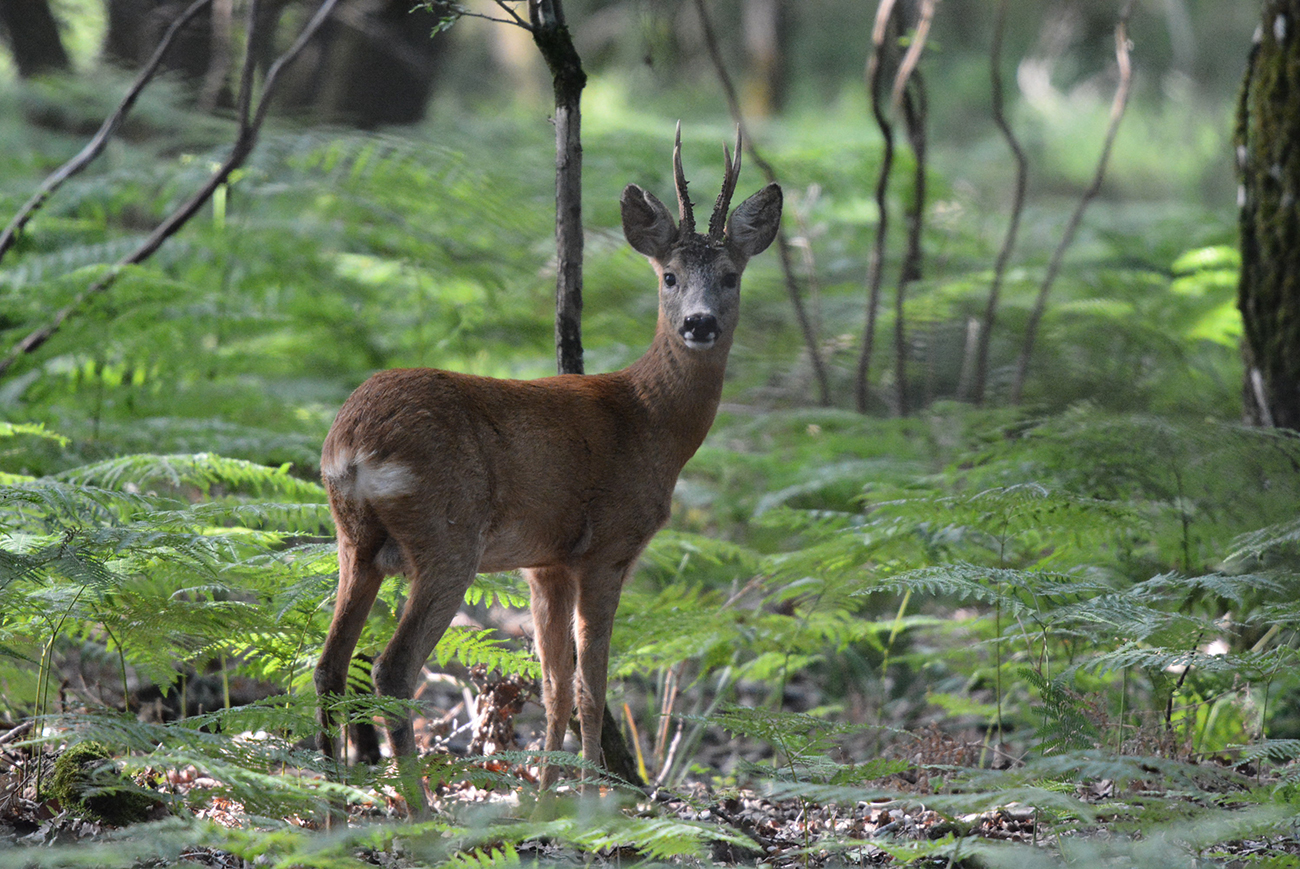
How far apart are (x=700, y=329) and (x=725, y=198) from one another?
1.53ft

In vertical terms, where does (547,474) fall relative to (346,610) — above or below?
above

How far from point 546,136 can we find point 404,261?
109 inches

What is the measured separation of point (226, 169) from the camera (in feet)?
16.5

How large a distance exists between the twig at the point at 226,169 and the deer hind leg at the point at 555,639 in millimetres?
2587

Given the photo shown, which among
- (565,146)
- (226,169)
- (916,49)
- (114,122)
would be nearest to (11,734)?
(565,146)

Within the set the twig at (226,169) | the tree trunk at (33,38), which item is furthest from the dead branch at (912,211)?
the tree trunk at (33,38)

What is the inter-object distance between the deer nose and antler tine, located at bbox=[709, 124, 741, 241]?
32 centimetres

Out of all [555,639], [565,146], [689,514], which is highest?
[565,146]

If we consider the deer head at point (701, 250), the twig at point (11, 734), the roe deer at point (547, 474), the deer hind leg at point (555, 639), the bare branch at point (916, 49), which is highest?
the bare branch at point (916, 49)

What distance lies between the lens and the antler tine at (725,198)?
147 inches

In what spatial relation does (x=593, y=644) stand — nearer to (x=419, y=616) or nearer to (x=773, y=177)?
(x=419, y=616)

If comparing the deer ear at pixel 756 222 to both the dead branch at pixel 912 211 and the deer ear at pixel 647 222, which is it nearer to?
the deer ear at pixel 647 222

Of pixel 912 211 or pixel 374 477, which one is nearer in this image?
pixel 374 477

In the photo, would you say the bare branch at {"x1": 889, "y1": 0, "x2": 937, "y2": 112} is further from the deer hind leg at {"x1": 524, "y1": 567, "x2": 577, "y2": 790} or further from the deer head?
the deer hind leg at {"x1": 524, "y1": 567, "x2": 577, "y2": 790}
